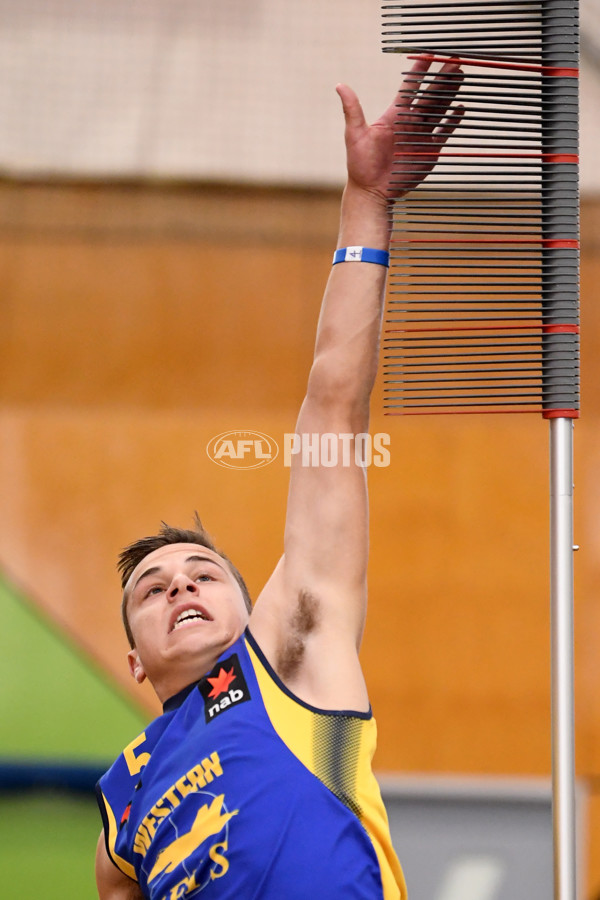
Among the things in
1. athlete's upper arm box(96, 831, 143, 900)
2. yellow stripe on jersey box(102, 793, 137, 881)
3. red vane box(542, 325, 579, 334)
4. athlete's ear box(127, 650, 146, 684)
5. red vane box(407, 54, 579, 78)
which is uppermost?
red vane box(407, 54, 579, 78)

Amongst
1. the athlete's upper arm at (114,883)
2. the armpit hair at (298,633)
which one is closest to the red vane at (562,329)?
the armpit hair at (298,633)

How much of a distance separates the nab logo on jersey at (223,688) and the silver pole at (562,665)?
29cm

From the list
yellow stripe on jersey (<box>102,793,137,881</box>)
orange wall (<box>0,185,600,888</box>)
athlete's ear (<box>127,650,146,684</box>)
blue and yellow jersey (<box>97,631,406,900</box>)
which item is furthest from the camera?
orange wall (<box>0,185,600,888</box>)

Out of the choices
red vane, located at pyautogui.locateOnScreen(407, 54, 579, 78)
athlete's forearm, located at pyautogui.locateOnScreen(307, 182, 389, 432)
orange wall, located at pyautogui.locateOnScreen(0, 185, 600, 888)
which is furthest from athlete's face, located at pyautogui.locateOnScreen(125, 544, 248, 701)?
orange wall, located at pyautogui.locateOnScreen(0, 185, 600, 888)

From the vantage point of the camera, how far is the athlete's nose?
107cm

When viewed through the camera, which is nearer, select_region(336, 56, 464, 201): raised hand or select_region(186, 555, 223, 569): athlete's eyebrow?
select_region(336, 56, 464, 201): raised hand

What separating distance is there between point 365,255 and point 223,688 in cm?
44

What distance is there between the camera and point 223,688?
3.03 feet

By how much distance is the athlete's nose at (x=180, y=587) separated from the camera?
1066 mm

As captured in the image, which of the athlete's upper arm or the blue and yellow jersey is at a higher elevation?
the blue and yellow jersey

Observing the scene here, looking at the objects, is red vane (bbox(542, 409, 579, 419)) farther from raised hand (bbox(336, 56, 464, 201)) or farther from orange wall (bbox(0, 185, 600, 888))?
orange wall (bbox(0, 185, 600, 888))

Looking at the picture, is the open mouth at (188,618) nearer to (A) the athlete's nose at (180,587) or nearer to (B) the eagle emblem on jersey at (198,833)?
(A) the athlete's nose at (180,587)

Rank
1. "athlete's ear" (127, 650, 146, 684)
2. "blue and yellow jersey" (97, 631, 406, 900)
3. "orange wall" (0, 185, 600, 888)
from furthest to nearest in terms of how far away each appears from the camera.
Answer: "orange wall" (0, 185, 600, 888), "athlete's ear" (127, 650, 146, 684), "blue and yellow jersey" (97, 631, 406, 900)

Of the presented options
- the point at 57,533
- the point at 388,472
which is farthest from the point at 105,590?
the point at 388,472
